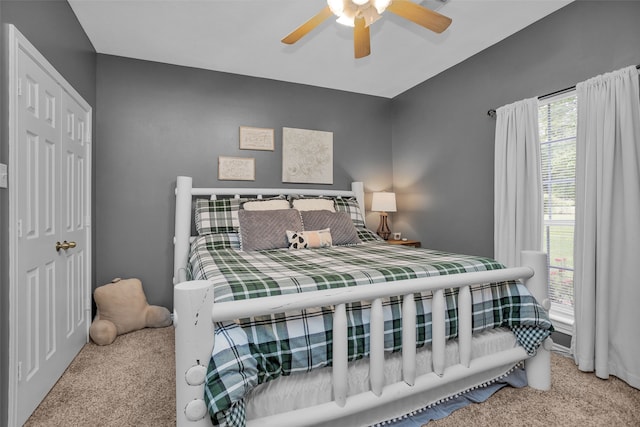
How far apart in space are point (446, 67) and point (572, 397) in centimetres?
293

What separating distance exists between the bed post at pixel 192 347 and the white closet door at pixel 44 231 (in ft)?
3.39

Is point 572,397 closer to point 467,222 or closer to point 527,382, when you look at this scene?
point 527,382

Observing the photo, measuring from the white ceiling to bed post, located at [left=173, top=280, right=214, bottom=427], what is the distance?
6.91 feet

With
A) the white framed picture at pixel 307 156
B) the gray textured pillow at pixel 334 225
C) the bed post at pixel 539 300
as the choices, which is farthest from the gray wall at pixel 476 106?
the bed post at pixel 539 300

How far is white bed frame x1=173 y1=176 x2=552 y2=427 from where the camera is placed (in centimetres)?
104

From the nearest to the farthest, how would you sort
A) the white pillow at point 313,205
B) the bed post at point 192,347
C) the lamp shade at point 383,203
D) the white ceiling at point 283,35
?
1. the bed post at point 192,347
2. the white ceiling at point 283,35
3. the white pillow at point 313,205
4. the lamp shade at point 383,203

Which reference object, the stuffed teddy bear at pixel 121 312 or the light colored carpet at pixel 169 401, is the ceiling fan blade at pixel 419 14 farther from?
the stuffed teddy bear at pixel 121 312

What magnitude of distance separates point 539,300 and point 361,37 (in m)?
1.77

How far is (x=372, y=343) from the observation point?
1312 mm

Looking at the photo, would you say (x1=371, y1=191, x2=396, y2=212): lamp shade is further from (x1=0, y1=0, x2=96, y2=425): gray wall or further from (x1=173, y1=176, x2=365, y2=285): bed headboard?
(x1=0, y1=0, x2=96, y2=425): gray wall

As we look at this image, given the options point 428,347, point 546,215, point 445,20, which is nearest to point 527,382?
point 428,347

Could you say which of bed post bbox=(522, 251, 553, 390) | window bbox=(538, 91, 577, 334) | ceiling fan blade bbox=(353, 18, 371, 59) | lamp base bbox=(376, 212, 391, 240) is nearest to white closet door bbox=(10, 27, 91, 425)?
ceiling fan blade bbox=(353, 18, 371, 59)

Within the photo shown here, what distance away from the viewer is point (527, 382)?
1.82 meters

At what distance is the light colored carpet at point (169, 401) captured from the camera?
61.9 inches
